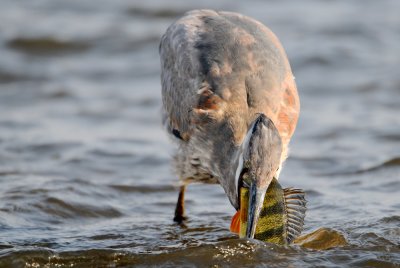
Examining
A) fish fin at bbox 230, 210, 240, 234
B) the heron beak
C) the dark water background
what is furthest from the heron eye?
the heron beak

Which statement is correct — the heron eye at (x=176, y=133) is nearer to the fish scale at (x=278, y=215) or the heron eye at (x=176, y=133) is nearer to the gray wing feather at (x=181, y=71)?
the gray wing feather at (x=181, y=71)

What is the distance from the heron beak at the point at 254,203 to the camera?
6.55 meters

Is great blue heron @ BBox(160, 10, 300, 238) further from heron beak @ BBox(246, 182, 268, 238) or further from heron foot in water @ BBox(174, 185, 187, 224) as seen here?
heron beak @ BBox(246, 182, 268, 238)

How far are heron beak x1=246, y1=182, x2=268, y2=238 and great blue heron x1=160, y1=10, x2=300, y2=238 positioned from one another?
207 millimetres

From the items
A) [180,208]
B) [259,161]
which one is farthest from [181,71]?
[259,161]

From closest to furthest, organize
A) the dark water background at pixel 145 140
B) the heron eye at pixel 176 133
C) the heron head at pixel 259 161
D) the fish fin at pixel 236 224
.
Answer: the heron head at pixel 259 161
the fish fin at pixel 236 224
the dark water background at pixel 145 140
the heron eye at pixel 176 133

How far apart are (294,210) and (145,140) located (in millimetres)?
4401

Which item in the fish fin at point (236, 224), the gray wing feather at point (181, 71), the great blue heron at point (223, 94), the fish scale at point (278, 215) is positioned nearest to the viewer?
the fish scale at point (278, 215)

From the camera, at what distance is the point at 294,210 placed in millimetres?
6891

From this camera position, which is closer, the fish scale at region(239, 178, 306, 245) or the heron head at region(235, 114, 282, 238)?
the heron head at region(235, 114, 282, 238)

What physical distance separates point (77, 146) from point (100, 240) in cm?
311

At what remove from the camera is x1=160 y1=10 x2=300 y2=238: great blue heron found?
24.7 feet

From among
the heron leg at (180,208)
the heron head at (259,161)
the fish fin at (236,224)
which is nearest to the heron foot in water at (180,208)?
the heron leg at (180,208)

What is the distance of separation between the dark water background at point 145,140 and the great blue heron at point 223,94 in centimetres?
62
